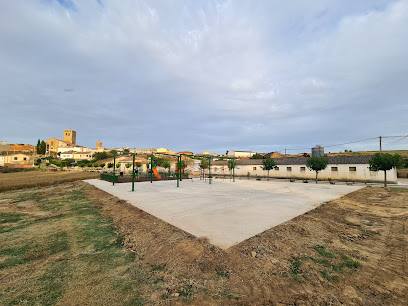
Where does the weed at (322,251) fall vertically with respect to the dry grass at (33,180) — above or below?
above

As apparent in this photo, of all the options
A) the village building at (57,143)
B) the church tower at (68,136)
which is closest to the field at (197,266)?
the village building at (57,143)

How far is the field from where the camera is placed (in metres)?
3.04

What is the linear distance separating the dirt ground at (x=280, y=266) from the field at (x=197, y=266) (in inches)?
0.8

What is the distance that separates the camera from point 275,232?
5648mm

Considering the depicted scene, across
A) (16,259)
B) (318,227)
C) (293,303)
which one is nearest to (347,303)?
(293,303)

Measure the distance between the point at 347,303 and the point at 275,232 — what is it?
9.00 ft

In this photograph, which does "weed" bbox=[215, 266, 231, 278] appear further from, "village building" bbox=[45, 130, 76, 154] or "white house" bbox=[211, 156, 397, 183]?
"village building" bbox=[45, 130, 76, 154]

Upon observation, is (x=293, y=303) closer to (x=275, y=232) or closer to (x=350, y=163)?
(x=275, y=232)

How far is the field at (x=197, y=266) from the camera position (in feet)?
9.98

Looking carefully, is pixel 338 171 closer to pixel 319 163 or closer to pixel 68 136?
pixel 319 163

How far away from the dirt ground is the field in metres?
0.02

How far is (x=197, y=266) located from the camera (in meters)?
3.87

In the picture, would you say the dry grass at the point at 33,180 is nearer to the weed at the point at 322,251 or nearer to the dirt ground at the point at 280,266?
the dirt ground at the point at 280,266

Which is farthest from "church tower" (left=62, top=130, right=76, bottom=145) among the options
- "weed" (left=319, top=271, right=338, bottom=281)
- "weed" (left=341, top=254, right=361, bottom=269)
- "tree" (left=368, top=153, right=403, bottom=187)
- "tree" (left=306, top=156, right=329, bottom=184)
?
"weed" (left=341, top=254, right=361, bottom=269)
